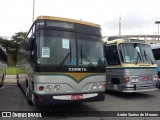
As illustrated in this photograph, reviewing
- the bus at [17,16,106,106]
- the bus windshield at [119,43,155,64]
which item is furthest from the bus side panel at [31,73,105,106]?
the bus windshield at [119,43,155,64]

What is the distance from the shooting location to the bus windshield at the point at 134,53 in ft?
36.3

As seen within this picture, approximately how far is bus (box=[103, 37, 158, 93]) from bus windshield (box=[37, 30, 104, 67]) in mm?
3346

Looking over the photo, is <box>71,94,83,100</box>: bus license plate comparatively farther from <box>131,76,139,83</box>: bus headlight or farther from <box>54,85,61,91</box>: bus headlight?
<box>131,76,139,83</box>: bus headlight

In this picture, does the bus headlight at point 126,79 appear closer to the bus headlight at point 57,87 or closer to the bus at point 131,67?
the bus at point 131,67

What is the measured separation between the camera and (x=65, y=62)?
7125 millimetres

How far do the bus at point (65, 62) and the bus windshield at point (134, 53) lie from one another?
3443 mm

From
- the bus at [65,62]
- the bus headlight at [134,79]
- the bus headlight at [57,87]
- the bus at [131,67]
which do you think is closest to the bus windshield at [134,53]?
the bus at [131,67]

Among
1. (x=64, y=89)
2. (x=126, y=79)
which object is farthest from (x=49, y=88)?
(x=126, y=79)

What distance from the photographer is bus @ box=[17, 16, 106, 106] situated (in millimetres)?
6879

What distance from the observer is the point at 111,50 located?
12.0 meters

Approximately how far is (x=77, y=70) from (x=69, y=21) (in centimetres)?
163

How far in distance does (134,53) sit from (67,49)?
499 cm

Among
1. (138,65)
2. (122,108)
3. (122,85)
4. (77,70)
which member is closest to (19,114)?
(77,70)

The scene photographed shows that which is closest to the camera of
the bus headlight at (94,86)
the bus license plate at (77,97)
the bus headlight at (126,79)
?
the bus license plate at (77,97)
